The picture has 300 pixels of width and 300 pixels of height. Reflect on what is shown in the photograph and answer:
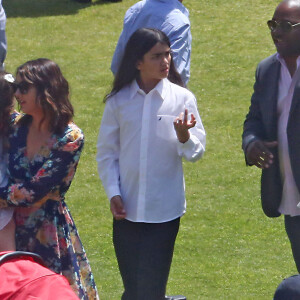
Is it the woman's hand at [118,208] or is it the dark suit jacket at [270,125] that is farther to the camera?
the woman's hand at [118,208]

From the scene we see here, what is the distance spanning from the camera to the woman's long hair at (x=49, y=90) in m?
4.91

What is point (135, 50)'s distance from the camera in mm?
4984

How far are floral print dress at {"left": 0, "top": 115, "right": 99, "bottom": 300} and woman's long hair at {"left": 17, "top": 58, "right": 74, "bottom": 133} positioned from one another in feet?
0.24

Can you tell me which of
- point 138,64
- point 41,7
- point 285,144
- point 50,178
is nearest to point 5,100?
point 50,178

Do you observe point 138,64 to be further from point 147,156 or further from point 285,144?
point 285,144

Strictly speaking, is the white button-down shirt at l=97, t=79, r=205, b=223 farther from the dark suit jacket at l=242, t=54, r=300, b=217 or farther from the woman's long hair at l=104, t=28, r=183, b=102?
the dark suit jacket at l=242, t=54, r=300, b=217

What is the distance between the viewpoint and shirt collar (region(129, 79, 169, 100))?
4969 millimetres

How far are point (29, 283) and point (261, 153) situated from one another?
1695mm

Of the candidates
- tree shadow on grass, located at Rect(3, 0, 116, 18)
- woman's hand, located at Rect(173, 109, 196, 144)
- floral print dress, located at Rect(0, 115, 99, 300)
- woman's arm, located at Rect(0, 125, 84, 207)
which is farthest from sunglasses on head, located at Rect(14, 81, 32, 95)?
tree shadow on grass, located at Rect(3, 0, 116, 18)

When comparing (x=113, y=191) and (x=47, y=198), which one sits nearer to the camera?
(x=47, y=198)

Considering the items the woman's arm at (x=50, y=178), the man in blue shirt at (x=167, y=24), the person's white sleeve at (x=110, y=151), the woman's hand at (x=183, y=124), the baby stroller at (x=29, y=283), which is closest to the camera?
the baby stroller at (x=29, y=283)

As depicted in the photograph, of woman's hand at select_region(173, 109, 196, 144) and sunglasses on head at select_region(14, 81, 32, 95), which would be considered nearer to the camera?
woman's hand at select_region(173, 109, 196, 144)

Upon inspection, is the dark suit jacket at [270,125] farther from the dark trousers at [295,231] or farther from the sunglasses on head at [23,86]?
the sunglasses on head at [23,86]

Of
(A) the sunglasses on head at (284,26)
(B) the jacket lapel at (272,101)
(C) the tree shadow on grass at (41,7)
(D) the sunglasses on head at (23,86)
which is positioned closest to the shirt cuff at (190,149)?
(B) the jacket lapel at (272,101)
